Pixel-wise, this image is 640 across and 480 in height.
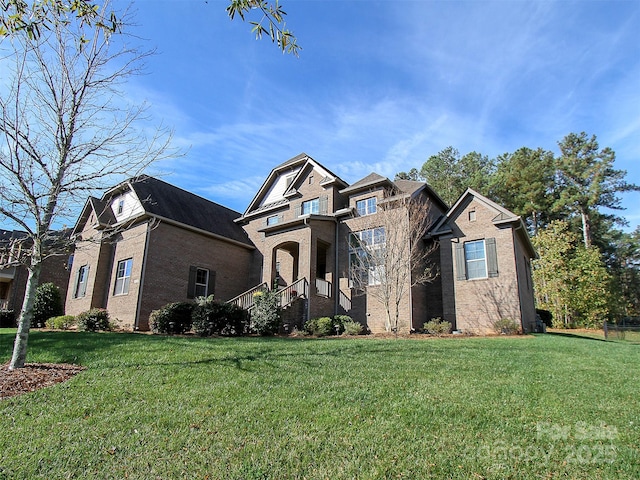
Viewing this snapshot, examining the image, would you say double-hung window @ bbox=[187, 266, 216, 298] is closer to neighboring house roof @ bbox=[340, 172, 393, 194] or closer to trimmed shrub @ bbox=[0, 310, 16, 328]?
neighboring house roof @ bbox=[340, 172, 393, 194]

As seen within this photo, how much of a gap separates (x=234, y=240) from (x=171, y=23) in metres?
15.3

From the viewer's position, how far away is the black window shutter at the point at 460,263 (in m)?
16.1

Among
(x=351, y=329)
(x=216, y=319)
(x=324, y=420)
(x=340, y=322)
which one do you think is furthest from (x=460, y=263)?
(x=324, y=420)

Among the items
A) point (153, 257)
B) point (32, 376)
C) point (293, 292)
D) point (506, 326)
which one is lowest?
point (32, 376)

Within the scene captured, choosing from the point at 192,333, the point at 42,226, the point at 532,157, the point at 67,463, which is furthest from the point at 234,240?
the point at 532,157

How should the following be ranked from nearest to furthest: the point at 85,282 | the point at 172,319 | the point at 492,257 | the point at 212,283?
the point at 172,319
the point at 492,257
the point at 212,283
the point at 85,282

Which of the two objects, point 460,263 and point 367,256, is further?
point 367,256

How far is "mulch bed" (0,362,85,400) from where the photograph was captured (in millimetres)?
6074

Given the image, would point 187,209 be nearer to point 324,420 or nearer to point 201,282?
point 201,282

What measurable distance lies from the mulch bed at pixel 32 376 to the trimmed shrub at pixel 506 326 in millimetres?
13554

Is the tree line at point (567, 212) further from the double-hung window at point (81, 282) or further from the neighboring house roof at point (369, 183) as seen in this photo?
the double-hung window at point (81, 282)

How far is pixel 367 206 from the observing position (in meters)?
18.7

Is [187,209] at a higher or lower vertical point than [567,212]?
lower

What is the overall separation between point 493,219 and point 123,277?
1712cm
